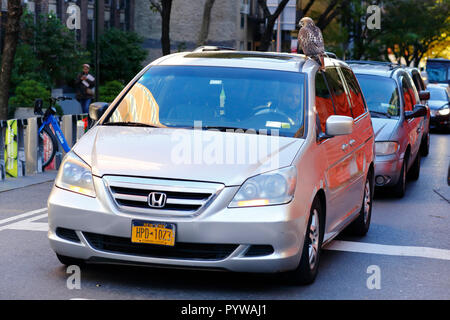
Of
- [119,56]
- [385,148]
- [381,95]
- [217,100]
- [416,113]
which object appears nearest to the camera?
[217,100]

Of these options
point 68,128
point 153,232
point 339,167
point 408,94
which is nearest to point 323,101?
point 339,167

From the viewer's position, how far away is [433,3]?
63688 mm

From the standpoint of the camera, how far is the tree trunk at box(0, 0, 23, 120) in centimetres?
1720

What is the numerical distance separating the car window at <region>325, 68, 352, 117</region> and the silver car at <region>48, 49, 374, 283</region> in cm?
42

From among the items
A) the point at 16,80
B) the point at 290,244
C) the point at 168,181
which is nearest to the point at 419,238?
the point at 290,244

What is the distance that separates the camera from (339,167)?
311 inches

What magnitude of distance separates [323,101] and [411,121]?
652 centimetres

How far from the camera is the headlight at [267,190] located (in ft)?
20.7

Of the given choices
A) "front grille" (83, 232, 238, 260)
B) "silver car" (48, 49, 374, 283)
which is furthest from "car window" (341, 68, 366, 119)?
"front grille" (83, 232, 238, 260)

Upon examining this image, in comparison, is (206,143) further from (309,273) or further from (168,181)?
(309,273)

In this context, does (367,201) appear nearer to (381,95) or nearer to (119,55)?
(381,95)

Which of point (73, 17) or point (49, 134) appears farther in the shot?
point (73, 17)

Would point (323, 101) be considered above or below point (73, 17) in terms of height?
below

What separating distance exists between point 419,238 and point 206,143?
3514 mm
